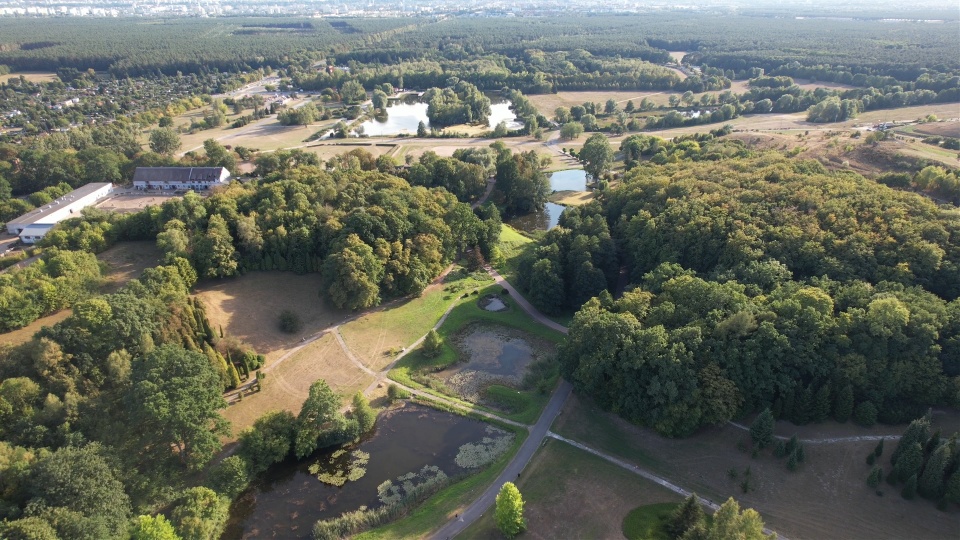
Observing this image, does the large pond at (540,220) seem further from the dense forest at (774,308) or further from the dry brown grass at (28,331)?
the dry brown grass at (28,331)

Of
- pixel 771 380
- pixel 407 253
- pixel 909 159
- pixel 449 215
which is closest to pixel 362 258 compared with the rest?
pixel 407 253

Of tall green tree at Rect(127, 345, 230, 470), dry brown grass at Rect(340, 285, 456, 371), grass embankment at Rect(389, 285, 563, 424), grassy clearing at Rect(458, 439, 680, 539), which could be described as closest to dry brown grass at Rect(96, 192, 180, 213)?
dry brown grass at Rect(340, 285, 456, 371)

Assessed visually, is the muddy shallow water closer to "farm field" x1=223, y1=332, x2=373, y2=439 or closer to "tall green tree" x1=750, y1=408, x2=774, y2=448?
"farm field" x1=223, y1=332, x2=373, y2=439

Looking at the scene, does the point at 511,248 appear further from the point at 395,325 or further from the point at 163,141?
the point at 163,141

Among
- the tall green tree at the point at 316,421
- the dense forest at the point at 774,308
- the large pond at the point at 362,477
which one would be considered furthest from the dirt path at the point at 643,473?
the tall green tree at the point at 316,421

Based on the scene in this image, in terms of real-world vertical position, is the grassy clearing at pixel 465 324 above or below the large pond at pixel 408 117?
below
